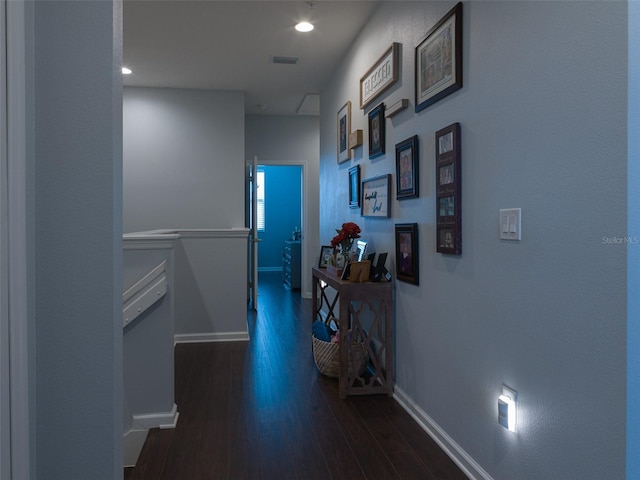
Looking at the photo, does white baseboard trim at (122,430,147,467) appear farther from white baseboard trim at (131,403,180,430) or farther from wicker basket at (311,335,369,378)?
wicker basket at (311,335,369,378)

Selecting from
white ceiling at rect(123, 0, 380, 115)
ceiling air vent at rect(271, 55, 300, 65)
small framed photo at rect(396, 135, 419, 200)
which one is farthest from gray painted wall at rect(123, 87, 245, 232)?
small framed photo at rect(396, 135, 419, 200)

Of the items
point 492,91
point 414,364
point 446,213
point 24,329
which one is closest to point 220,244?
point 414,364

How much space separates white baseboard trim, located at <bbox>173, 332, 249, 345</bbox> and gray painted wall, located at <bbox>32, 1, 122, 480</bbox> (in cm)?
350

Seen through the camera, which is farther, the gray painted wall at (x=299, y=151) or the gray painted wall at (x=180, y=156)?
the gray painted wall at (x=299, y=151)

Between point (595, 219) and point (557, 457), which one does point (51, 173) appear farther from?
point (557, 457)

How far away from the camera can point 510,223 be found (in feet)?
6.01

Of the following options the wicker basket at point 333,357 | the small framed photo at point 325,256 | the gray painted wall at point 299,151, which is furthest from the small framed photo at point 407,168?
the gray painted wall at point 299,151

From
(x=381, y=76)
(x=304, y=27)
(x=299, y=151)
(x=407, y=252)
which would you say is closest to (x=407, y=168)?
(x=407, y=252)

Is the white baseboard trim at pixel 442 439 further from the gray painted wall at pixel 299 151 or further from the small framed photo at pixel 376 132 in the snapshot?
the gray painted wall at pixel 299 151

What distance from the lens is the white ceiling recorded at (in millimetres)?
3463

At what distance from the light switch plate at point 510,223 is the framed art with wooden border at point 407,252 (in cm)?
90

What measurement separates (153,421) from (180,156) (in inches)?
137

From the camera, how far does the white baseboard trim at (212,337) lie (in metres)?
4.75

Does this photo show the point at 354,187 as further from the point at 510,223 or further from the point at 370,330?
the point at 510,223
